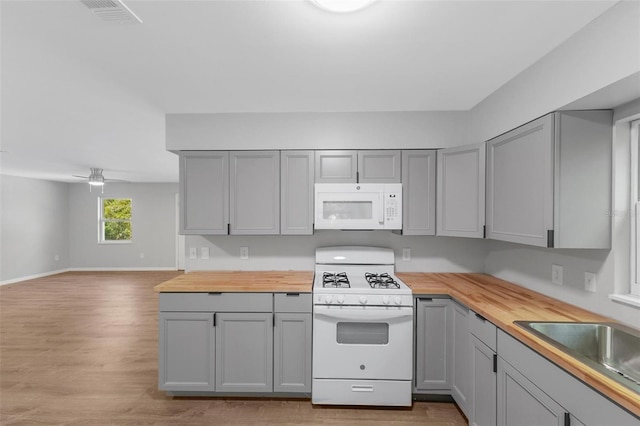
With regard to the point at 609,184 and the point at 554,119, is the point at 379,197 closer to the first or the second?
the point at 554,119

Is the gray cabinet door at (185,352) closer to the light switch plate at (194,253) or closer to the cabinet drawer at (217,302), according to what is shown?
the cabinet drawer at (217,302)

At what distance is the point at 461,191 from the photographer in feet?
8.23

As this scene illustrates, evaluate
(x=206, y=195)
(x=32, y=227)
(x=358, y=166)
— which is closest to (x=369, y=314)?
(x=358, y=166)

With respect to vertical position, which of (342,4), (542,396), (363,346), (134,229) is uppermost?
(342,4)

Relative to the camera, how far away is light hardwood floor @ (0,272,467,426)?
2.21 m

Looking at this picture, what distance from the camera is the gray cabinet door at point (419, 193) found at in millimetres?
2699

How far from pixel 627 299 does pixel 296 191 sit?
2.29 metres

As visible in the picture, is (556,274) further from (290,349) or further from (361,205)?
(290,349)

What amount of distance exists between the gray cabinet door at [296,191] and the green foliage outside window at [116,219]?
23.8 ft

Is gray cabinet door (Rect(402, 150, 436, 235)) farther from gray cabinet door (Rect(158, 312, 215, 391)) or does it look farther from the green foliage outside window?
the green foliage outside window

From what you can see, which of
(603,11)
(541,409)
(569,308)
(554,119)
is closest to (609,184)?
(554,119)

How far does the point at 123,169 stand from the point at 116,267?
3.51 metres

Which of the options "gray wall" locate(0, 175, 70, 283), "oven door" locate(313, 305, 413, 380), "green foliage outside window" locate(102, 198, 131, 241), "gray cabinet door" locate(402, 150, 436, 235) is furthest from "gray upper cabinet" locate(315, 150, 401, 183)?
"gray wall" locate(0, 175, 70, 283)

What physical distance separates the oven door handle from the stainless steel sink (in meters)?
0.83
